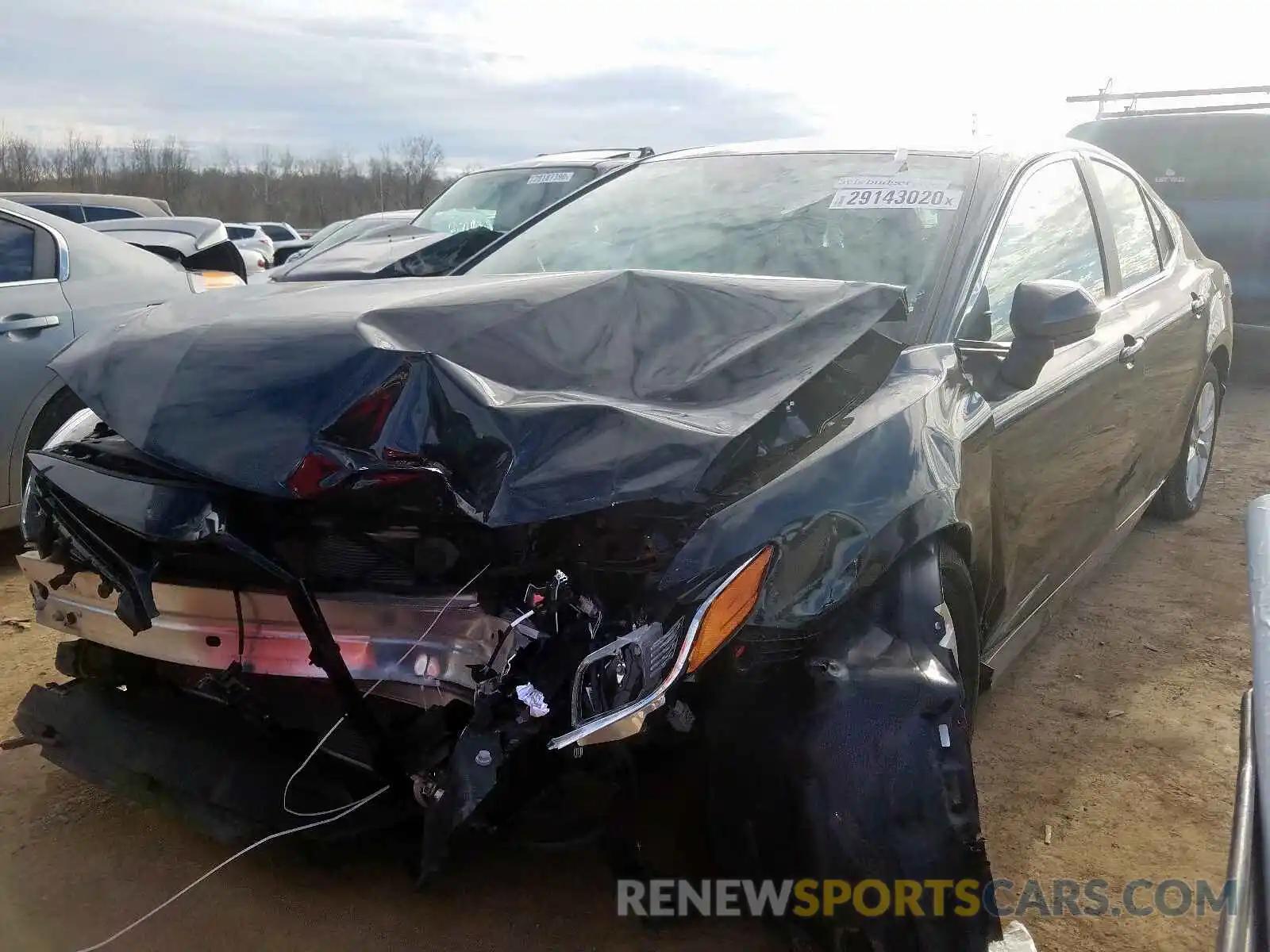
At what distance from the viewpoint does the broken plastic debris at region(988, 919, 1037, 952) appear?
1.87 m

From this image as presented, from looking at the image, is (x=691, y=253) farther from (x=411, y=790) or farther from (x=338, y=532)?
(x=411, y=790)

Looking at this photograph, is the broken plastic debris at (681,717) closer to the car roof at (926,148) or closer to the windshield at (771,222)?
the windshield at (771,222)

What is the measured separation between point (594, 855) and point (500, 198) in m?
7.18

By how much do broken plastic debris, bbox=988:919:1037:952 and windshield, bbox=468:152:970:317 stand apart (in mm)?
1455

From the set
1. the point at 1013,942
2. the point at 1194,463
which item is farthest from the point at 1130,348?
the point at 1013,942

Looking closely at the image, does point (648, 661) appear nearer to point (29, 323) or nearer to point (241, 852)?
point (241, 852)

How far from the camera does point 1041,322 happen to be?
2543 millimetres

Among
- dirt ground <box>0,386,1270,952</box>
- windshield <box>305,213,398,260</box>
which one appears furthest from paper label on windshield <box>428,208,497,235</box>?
dirt ground <box>0,386,1270,952</box>

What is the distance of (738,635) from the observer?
6.03 ft

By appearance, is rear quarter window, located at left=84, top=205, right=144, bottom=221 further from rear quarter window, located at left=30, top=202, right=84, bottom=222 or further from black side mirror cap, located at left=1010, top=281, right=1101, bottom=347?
black side mirror cap, located at left=1010, top=281, right=1101, bottom=347

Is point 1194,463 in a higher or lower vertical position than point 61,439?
lower

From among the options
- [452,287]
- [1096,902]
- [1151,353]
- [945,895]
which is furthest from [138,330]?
[1151,353]

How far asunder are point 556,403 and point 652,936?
3.65ft

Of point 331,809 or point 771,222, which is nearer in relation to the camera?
point 331,809
